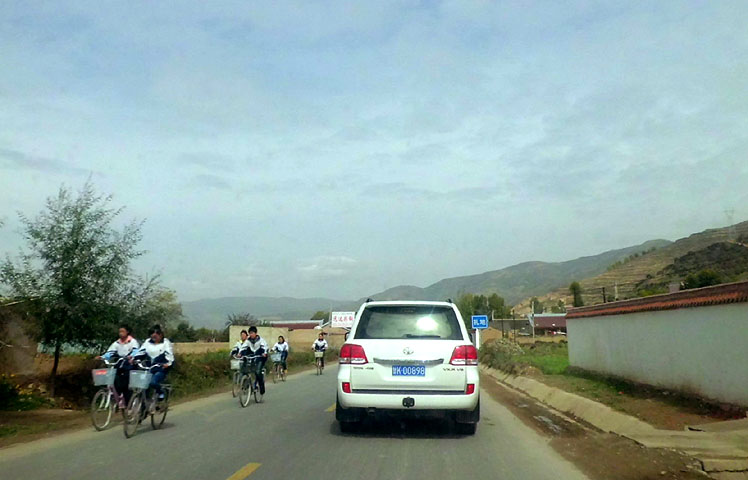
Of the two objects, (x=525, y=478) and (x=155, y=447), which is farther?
(x=155, y=447)

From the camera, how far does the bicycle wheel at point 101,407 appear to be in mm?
11586

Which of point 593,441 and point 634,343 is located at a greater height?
point 634,343

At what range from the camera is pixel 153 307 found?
2070cm

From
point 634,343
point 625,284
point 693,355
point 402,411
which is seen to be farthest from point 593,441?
point 625,284

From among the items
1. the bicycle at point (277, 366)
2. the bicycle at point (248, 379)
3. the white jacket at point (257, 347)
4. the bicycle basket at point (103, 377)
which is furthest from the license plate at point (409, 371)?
the bicycle at point (277, 366)

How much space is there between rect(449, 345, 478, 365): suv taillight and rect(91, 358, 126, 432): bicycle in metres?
5.71

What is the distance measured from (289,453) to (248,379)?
24.4ft

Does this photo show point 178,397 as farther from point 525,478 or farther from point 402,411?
point 525,478

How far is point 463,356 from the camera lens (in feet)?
31.6

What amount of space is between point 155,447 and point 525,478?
17.2ft

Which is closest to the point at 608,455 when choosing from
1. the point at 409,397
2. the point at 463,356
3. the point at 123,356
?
the point at 463,356

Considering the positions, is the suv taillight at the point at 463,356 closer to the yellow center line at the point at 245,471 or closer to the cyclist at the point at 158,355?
the yellow center line at the point at 245,471

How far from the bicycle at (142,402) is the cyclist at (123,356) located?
259 mm

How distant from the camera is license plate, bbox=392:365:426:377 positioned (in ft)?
31.3
